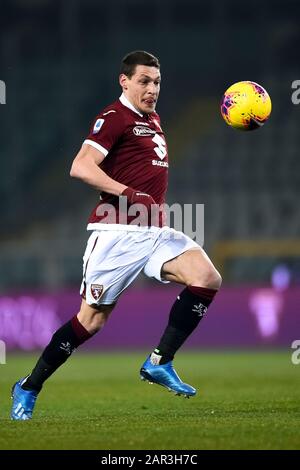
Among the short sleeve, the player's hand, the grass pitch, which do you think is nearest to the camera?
the grass pitch

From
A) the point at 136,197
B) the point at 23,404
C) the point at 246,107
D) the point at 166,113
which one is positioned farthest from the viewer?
the point at 166,113

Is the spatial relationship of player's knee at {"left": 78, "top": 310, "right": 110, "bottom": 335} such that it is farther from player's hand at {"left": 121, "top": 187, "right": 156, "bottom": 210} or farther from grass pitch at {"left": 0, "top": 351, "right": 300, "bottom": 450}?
player's hand at {"left": 121, "top": 187, "right": 156, "bottom": 210}

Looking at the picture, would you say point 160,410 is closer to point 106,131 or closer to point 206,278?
point 206,278

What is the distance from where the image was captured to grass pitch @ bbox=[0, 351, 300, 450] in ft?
19.2

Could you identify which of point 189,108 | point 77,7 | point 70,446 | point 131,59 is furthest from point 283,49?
point 70,446

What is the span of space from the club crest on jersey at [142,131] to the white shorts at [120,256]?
2.20 feet

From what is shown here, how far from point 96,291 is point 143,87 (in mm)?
1471

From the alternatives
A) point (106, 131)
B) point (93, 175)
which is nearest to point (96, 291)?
point (93, 175)

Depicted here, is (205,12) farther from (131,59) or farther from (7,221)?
(131,59)

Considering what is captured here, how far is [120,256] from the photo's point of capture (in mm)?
7359

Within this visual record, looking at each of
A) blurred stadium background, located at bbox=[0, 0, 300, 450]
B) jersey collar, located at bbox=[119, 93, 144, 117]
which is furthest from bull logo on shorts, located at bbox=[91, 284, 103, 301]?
blurred stadium background, located at bbox=[0, 0, 300, 450]

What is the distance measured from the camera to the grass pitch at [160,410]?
5.84 metres

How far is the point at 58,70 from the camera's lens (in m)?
26.5
